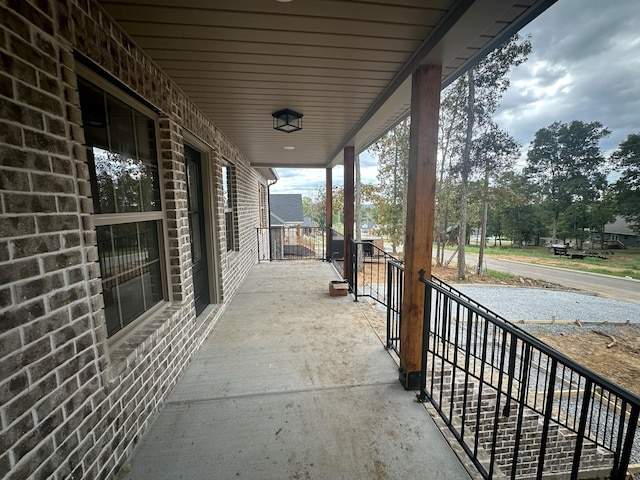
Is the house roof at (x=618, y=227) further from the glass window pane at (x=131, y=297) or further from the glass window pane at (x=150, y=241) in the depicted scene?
the glass window pane at (x=131, y=297)

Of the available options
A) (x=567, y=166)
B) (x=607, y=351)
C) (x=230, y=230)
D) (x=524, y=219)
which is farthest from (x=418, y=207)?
(x=524, y=219)

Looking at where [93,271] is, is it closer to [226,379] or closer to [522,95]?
[226,379]

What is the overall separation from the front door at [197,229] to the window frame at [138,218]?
32.5 inches

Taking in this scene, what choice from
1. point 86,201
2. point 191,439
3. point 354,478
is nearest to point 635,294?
point 354,478

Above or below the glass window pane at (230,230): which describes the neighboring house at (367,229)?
below

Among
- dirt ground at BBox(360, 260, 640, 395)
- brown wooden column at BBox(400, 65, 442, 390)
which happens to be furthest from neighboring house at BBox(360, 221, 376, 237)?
brown wooden column at BBox(400, 65, 442, 390)

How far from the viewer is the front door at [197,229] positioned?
3092mm

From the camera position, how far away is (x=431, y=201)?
1968 millimetres

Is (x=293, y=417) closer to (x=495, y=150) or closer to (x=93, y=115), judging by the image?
(x=93, y=115)

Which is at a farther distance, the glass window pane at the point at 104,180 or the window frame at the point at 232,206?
the window frame at the point at 232,206

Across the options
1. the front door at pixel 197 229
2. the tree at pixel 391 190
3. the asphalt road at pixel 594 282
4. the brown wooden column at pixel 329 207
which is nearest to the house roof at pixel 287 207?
the tree at pixel 391 190

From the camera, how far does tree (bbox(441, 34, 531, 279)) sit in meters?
10.2

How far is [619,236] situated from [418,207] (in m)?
37.8

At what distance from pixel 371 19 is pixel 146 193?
1871 mm
